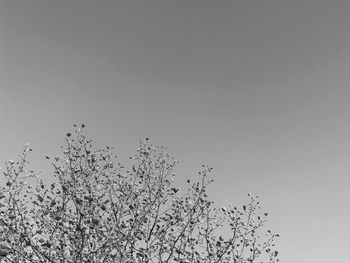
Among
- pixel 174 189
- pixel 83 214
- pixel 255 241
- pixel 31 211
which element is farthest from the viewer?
pixel 255 241

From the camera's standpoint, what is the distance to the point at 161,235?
11.8m

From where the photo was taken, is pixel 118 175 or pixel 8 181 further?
pixel 118 175

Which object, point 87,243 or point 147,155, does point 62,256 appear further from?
point 147,155

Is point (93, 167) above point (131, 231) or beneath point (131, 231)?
above

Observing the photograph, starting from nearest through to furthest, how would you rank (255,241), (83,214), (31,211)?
(83,214) < (31,211) < (255,241)

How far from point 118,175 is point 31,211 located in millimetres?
2671

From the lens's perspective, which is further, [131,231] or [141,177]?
[141,177]

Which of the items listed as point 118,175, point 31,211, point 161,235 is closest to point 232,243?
point 161,235

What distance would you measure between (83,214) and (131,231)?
5.57 feet

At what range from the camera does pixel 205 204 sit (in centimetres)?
1262

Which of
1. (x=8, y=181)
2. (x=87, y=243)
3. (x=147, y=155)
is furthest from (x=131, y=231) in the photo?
(x=8, y=181)

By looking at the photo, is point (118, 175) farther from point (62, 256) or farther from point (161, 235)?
point (62, 256)

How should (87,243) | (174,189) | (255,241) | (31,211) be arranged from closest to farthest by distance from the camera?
(87,243)
(31,211)
(174,189)
(255,241)

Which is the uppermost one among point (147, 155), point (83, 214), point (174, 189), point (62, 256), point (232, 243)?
point (147, 155)
